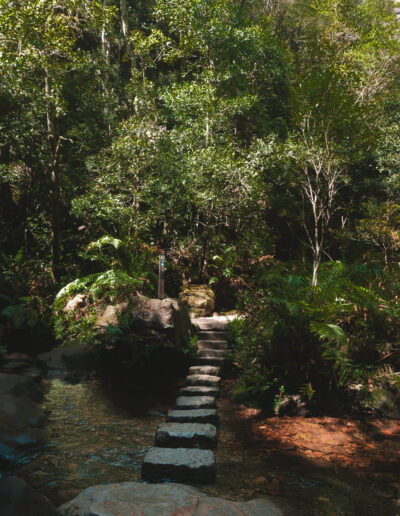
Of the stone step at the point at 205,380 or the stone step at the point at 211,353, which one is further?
the stone step at the point at 211,353

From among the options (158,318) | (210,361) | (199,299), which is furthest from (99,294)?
Result: (210,361)

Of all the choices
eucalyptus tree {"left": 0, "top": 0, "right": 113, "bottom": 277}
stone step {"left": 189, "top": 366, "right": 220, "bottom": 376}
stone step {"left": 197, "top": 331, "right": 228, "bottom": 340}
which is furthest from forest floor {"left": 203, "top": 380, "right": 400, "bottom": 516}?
eucalyptus tree {"left": 0, "top": 0, "right": 113, "bottom": 277}

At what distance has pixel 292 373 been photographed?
4859mm

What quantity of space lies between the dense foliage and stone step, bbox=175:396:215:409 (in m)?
1.42

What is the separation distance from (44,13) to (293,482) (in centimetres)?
1109

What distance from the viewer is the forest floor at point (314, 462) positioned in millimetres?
2838

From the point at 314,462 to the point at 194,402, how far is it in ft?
5.87

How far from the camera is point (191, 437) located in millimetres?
3750

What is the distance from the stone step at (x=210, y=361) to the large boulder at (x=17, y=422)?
2867mm

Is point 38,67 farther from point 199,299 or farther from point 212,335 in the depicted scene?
point 212,335

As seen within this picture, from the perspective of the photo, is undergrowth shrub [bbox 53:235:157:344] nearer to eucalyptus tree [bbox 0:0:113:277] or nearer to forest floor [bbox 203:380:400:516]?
eucalyptus tree [bbox 0:0:113:277]

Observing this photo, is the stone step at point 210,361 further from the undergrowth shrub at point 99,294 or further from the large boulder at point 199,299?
the large boulder at point 199,299

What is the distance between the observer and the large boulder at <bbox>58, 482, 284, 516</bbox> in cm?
237

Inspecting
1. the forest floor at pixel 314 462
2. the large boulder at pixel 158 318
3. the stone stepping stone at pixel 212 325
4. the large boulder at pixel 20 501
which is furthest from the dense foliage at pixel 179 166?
the large boulder at pixel 20 501
